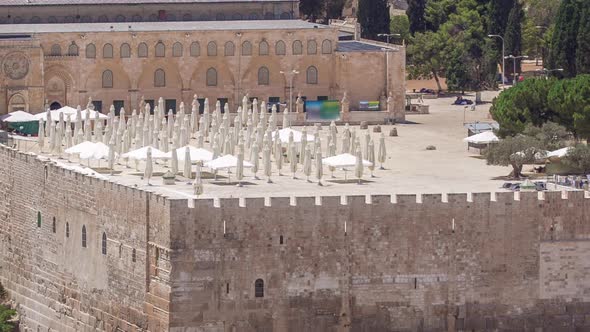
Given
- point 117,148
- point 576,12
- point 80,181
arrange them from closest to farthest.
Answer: point 80,181 < point 117,148 < point 576,12

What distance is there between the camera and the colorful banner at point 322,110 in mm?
159000

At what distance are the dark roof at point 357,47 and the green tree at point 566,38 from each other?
1235 cm

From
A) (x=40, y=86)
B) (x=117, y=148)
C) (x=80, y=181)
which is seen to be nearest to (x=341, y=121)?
(x=40, y=86)

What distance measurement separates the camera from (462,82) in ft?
595

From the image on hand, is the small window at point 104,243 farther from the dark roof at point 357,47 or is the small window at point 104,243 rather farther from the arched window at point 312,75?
the dark roof at point 357,47

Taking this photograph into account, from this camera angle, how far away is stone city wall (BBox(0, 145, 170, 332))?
113312mm

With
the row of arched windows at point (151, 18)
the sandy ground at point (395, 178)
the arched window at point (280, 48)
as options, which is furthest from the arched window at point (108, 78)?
the sandy ground at point (395, 178)

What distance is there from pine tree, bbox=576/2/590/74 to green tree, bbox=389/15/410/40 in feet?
132

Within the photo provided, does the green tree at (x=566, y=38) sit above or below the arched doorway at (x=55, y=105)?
above

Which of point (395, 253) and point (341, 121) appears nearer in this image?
point (395, 253)

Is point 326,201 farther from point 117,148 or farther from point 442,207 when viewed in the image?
point 117,148

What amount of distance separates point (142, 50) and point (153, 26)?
3697 millimetres

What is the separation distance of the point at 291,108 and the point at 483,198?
49.5m

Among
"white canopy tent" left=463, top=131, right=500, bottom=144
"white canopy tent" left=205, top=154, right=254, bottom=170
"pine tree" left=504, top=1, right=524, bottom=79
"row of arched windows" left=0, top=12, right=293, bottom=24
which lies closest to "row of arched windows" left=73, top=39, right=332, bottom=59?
"row of arched windows" left=0, top=12, right=293, bottom=24
